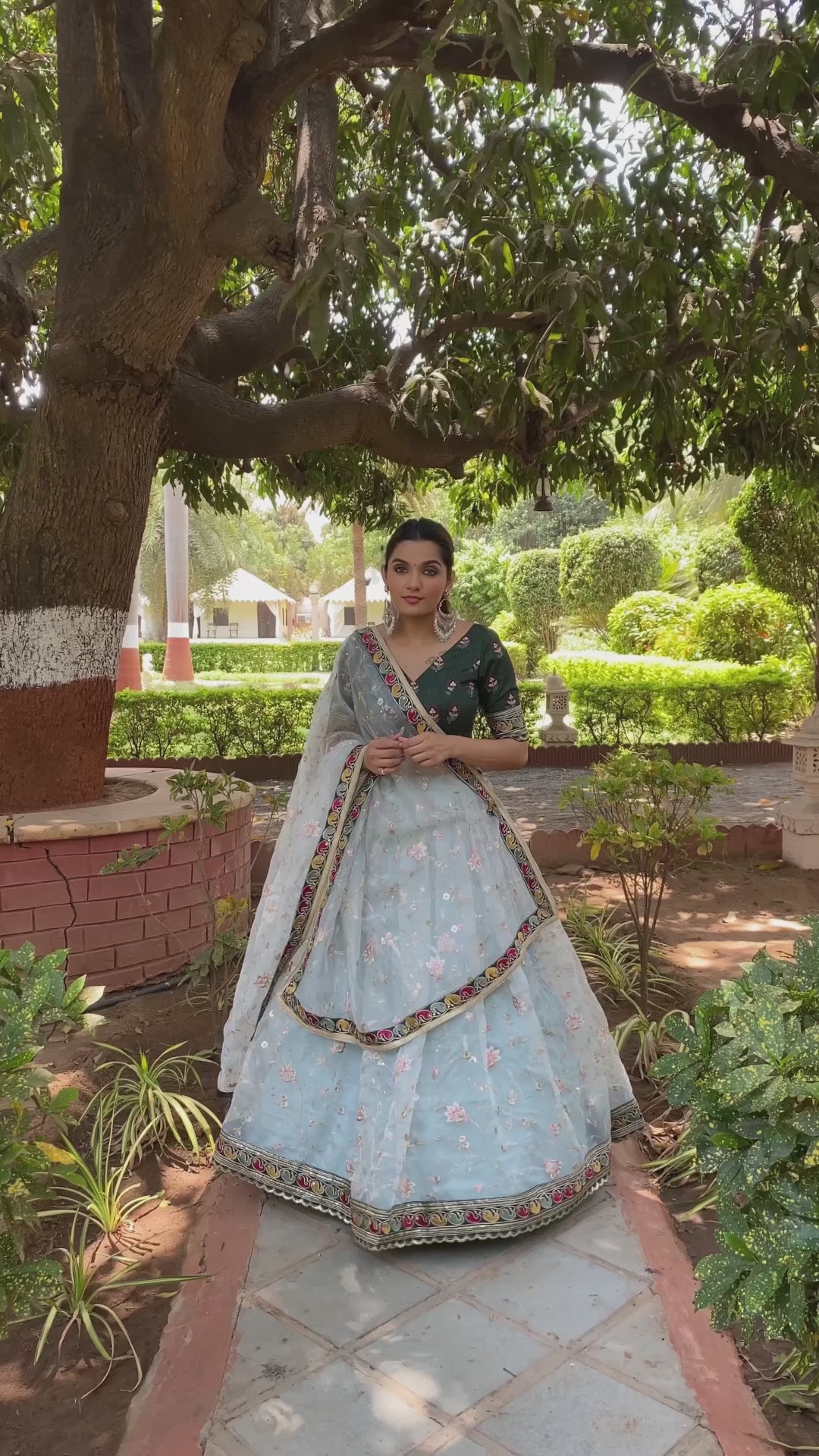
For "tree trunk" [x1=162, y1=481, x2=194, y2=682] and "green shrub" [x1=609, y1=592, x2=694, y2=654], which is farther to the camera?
"tree trunk" [x1=162, y1=481, x2=194, y2=682]

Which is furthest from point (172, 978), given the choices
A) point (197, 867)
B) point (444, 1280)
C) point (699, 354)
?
point (699, 354)

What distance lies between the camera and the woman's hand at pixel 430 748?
9.07 ft

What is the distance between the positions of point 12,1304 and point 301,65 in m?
4.02

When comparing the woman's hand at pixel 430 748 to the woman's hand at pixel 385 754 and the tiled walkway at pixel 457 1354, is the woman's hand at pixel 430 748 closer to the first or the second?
the woman's hand at pixel 385 754

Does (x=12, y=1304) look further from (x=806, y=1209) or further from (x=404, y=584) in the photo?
(x=404, y=584)

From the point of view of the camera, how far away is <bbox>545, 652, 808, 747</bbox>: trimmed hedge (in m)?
11.3

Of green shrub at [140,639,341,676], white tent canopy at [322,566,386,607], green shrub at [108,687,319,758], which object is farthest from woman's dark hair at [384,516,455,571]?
white tent canopy at [322,566,386,607]

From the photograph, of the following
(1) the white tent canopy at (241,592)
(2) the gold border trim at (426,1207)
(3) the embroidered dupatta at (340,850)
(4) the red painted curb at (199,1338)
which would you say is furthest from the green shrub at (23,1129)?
A: (1) the white tent canopy at (241,592)

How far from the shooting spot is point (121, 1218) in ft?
8.77

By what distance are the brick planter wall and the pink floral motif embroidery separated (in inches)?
78.6

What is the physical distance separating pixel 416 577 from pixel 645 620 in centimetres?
1450

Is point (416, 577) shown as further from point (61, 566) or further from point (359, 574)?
point (359, 574)

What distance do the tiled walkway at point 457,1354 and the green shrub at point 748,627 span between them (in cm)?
1121

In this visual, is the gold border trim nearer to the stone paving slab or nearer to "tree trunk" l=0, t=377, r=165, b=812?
"tree trunk" l=0, t=377, r=165, b=812
